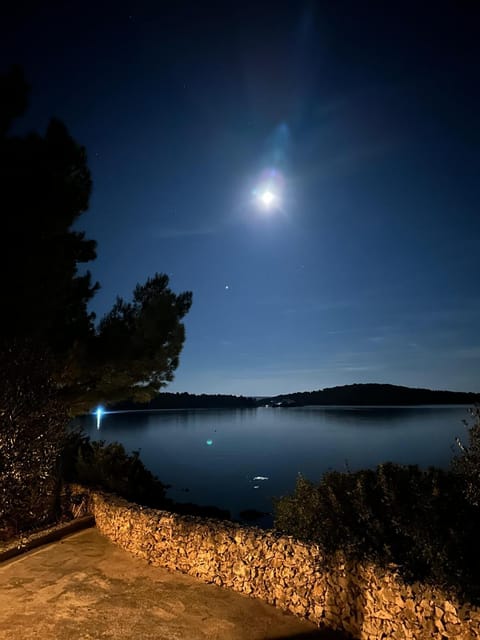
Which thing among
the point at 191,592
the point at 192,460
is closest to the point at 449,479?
the point at 191,592

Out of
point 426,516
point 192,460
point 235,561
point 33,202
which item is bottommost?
point 192,460

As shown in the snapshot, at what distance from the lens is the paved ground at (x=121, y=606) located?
596 centimetres

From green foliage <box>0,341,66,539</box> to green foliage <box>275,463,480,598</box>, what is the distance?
450 cm

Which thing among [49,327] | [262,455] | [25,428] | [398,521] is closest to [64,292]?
[49,327]

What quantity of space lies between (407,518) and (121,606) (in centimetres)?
473

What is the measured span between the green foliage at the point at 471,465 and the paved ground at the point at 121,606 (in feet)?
9.40

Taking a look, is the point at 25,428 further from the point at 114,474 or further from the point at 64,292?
the point at 114,474

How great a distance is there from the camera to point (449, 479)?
661 centimetres

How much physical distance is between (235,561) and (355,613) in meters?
2.24

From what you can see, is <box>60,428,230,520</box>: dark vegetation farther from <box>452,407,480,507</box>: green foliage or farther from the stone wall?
<box>452,407,480,507</box>: green foliage

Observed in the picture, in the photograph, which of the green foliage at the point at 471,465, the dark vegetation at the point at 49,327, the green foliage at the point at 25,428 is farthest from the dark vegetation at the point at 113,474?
the green foliage at the point at 471,465

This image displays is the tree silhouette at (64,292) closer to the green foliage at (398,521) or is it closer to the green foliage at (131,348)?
the green foliage at (131,348)

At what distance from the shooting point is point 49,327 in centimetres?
1034

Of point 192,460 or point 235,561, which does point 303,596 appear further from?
point 192,460
